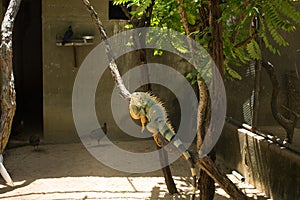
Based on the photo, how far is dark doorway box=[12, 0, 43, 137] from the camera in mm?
11328

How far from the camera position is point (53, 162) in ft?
26.2

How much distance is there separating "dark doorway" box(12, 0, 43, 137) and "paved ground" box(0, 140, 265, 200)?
96.6 inches

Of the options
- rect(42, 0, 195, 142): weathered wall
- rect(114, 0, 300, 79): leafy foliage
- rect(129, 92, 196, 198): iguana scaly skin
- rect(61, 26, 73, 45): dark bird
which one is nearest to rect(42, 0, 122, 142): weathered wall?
rect(42, 0, 195, 142): weathered wall

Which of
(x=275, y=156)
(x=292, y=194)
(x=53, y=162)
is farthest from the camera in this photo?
(x=53, y=162)

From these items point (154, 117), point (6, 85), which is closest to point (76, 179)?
point (6, 85)

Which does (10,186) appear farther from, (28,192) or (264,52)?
(264,52)

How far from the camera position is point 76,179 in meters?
7.16

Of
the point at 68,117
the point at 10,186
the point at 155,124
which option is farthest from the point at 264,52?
the point at 10,186

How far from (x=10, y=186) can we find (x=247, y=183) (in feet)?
12.5

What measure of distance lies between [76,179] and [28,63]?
22.3 ft

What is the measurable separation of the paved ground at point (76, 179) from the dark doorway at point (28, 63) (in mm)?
2453

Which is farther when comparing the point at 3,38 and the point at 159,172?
the point at 159,172

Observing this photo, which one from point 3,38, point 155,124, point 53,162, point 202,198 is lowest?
point 53,162

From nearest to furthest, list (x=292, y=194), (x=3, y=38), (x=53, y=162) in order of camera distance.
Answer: (x=3, y=38), (x=292, y=194), (x=53, y=162)
